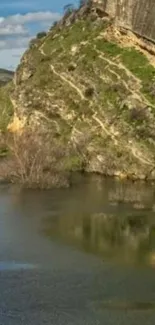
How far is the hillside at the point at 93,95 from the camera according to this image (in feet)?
117

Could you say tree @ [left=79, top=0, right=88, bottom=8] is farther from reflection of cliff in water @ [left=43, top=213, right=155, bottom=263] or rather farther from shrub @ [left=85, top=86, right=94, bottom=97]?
reflection of cliff in water @ [left=43, top=213, right=155, bottom=263]

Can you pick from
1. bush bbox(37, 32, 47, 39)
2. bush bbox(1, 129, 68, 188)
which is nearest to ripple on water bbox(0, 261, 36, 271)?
bush bbox(1, 129, 68, 188)

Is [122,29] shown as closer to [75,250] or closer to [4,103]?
[4,103]

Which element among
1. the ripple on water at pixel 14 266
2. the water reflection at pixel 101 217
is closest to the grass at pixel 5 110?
the water reflection at pixel 101 217

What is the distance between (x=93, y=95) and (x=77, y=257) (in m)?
23.6

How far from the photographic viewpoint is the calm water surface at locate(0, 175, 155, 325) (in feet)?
43.3

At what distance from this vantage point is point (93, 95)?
132 feet

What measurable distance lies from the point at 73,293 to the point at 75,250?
4.10m

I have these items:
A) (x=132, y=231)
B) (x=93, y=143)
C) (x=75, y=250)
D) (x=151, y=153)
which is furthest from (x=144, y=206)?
(x=93, y=143)

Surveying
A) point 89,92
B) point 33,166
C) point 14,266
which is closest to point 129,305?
point 14,266

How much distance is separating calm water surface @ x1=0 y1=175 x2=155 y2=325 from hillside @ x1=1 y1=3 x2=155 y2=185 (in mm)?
7548

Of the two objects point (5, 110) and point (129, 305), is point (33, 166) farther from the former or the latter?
point (5, 110)

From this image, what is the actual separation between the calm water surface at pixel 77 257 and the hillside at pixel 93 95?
7.55 metres

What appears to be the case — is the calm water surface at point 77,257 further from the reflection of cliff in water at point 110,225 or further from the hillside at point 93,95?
the hillside at point 93,95
